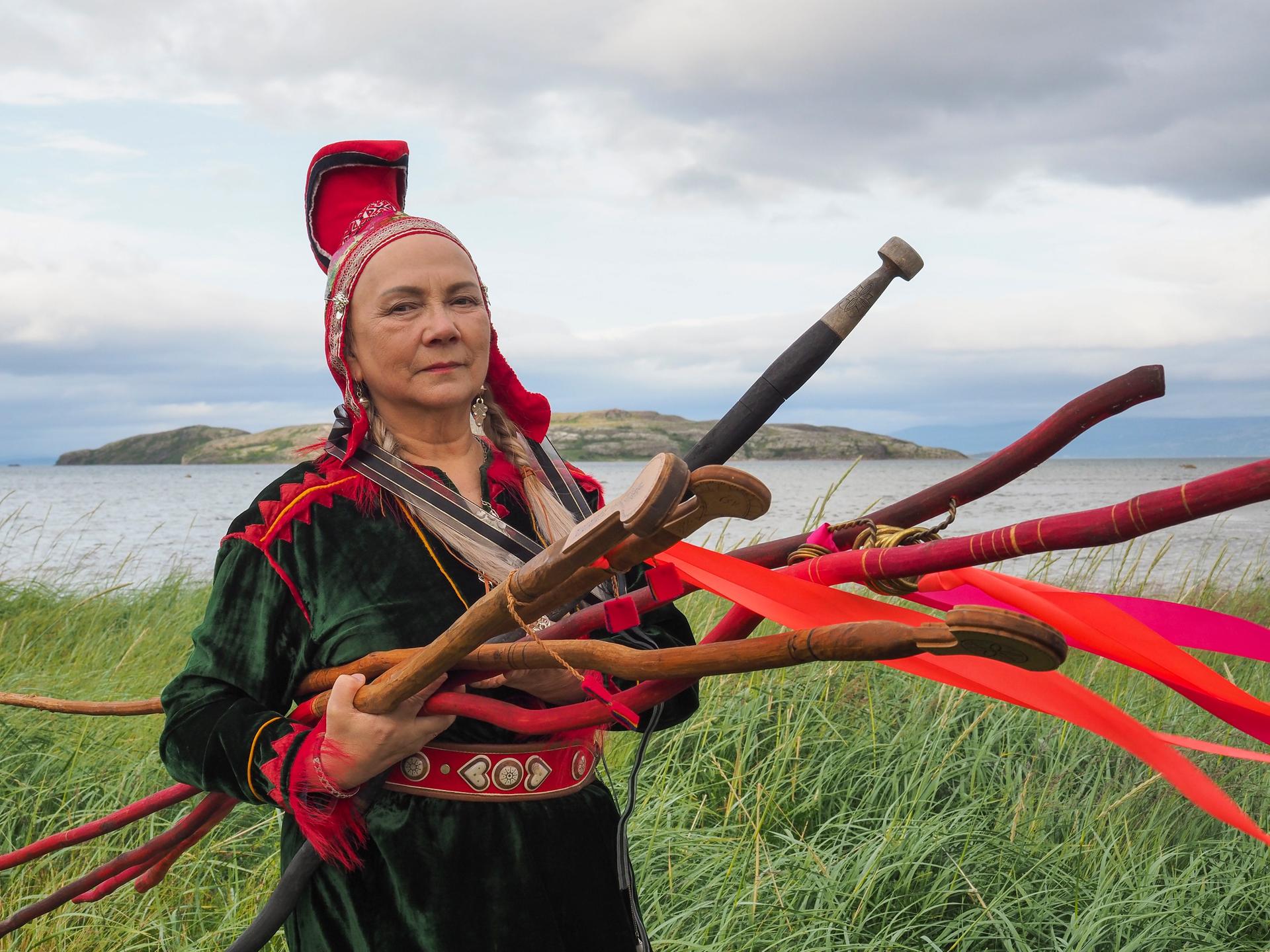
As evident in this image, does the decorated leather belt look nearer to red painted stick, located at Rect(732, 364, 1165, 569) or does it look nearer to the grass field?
red painted stick, located at Rect(732, 364, 1165, 569)

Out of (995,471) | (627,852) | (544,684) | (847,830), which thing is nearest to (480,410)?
(544,684)

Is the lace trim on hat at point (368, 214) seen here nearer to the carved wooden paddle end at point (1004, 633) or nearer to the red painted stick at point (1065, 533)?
the red painted stick at point (1065, 533)

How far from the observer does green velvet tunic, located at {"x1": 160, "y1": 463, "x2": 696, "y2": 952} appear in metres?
1.71

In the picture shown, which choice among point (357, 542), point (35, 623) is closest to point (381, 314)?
point (357, 542)

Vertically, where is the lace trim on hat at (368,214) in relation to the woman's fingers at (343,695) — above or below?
above

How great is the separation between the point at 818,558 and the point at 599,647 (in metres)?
0.30

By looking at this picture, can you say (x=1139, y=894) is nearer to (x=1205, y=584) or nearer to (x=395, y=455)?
(x=395, y=455)

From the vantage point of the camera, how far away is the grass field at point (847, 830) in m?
3.09

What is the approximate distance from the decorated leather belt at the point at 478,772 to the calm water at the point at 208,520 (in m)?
Answer: 0.76

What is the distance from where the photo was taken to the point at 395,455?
192cm

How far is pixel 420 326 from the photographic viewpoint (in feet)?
6.00

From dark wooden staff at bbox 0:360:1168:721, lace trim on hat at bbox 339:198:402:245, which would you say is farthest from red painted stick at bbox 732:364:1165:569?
lace trim on hat at bbox 339:198:402:245

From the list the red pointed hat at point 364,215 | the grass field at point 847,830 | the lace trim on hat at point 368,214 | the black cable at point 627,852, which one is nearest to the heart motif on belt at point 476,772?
the black cable at point 627,852

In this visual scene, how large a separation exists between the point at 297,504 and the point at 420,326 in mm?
389
